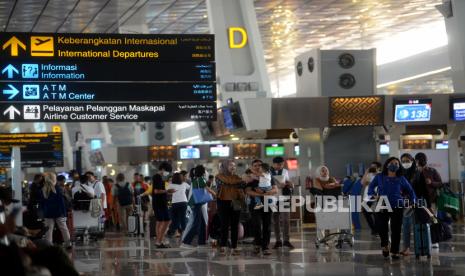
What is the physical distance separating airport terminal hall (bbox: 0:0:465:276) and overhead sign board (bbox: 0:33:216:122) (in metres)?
0.02

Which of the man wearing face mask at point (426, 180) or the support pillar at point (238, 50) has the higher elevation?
the support pillar at point (238, 50)

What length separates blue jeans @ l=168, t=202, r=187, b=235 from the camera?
65.8 ft

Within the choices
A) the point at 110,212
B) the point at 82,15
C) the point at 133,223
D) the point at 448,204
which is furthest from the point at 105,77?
the point at 82,15

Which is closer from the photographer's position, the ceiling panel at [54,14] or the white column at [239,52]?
the white column at [239,52]

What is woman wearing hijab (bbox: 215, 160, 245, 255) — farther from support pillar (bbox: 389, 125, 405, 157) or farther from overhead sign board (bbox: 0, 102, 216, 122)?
support pillar (bbox: 389, 125, 405, 157)

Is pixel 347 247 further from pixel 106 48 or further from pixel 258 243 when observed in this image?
pixel 106 48

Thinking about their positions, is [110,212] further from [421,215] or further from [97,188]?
[421,215]

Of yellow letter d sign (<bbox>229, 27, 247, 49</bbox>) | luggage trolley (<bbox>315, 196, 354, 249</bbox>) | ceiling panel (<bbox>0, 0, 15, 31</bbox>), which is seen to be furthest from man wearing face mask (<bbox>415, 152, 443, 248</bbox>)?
ceiling panel (<bbox>0, 0, 15, 31</bbox>)

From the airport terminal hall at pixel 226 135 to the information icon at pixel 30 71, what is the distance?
0.02 meters

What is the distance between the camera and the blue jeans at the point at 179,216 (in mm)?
20058

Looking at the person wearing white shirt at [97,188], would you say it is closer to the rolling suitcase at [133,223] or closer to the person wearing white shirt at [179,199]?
the person wearing white shirt at [179,199]

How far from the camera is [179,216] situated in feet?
69.1

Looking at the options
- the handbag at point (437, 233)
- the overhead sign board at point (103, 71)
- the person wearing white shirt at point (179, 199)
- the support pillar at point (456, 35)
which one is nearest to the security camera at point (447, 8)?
the support pillar at point (456, 35)

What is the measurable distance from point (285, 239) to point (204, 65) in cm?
402
